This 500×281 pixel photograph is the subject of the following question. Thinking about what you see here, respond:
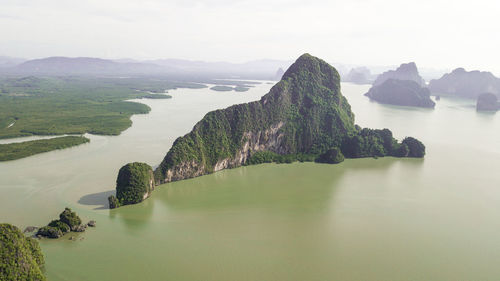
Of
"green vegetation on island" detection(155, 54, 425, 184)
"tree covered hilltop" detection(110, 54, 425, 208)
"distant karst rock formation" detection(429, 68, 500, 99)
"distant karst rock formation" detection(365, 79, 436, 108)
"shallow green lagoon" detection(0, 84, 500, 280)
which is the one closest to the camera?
"shallow green lagoon" detection(0, 84, 500, 280)

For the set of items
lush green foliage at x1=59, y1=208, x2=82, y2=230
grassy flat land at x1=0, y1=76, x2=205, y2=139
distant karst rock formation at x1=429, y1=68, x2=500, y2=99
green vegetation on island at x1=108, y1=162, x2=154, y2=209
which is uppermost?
distant karst rock formation at x1=429, y1=68, x2=500, y2=99

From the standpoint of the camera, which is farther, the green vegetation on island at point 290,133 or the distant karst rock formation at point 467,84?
the distant karst rock formation at point 467,84

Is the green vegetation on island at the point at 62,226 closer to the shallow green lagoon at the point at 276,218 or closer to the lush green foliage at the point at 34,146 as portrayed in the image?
the shallow green lagoon at the point at 276,218

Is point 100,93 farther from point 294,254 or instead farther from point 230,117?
point 294,254

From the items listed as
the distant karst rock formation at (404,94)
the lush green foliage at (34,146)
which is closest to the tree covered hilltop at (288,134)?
the lush green foliage at (34,146)

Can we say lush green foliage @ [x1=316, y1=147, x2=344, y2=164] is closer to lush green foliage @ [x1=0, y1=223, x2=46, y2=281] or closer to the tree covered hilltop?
the tree covered hilltop

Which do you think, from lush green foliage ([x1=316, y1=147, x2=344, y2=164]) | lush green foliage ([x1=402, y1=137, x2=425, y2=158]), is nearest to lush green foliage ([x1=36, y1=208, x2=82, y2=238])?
lush green foliage ([x1=316, y1=147, x2=344, y2=164])
